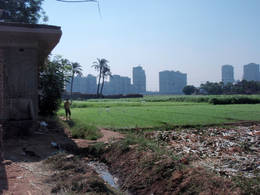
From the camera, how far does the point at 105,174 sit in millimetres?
8336

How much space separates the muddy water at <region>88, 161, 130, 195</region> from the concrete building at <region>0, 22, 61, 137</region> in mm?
3375

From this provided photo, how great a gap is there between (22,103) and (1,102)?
75cm

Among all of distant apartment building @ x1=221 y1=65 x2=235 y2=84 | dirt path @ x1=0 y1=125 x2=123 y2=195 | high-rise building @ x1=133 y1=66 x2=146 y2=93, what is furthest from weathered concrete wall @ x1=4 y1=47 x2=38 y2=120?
distant apartment building @ x1=221 y1=65 x2=235 y2=84

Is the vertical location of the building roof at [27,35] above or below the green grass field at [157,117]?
above

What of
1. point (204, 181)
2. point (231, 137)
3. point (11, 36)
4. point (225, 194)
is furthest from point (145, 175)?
point (11, 36)

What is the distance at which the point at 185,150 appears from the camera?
8.88 meters

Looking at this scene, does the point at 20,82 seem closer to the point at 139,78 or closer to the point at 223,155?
the point at 223,155

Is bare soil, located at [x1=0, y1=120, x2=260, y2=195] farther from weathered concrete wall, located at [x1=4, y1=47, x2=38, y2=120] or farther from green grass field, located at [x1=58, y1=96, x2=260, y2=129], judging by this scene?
green grass field, located at [x1=58, y1=96, x2=260, y2=129]

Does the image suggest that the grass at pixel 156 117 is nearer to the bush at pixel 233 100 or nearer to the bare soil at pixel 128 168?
the bare soil at pixel 128 168

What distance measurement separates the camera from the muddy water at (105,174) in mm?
7523

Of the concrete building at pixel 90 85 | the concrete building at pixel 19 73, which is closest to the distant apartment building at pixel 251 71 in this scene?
the concrete building at pixel 90 85

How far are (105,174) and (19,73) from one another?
5547 millimetres

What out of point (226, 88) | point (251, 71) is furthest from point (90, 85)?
point (251, 71)

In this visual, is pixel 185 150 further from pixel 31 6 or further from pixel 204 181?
pixel 31 6
